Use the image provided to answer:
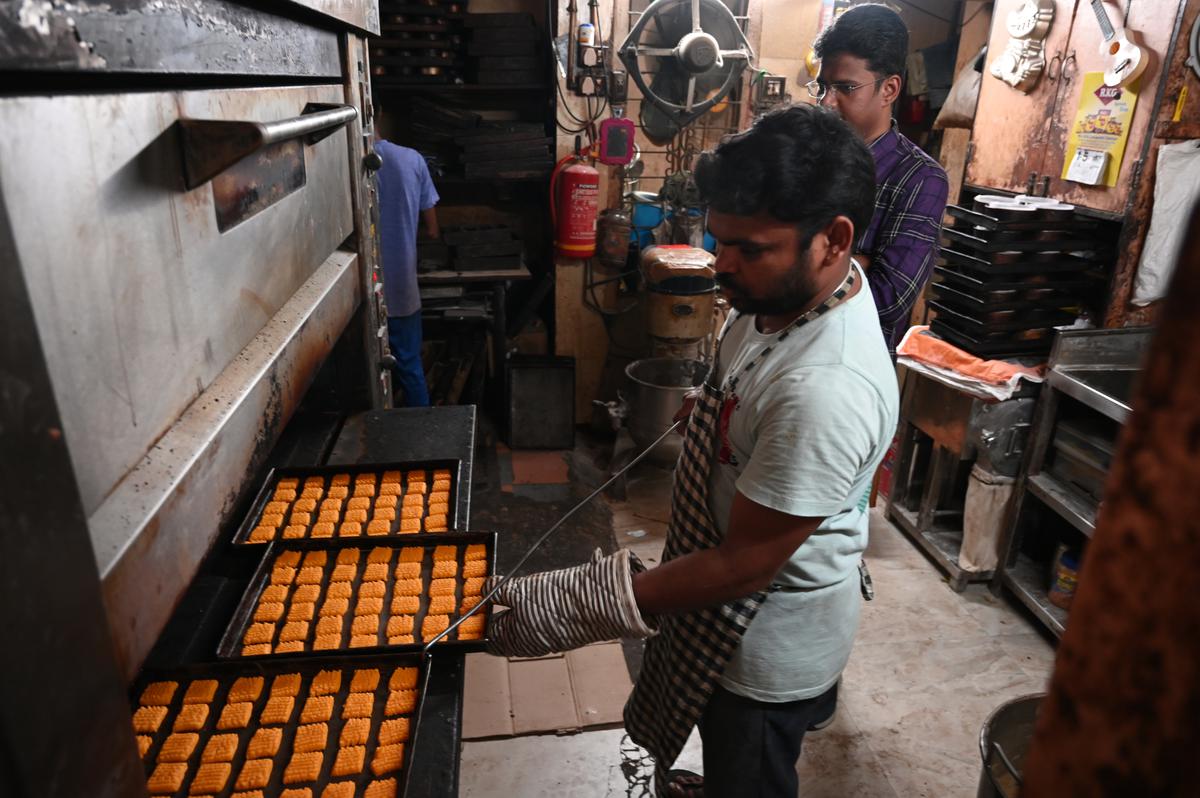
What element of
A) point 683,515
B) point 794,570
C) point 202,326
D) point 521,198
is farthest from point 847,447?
point 521,198

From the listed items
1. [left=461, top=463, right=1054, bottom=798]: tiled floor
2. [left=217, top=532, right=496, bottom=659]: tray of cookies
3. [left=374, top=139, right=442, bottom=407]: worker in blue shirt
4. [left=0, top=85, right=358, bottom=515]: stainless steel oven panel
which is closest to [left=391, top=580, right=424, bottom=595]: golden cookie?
[left=217, top=532, right=496, bottom=659]: tray of cookies

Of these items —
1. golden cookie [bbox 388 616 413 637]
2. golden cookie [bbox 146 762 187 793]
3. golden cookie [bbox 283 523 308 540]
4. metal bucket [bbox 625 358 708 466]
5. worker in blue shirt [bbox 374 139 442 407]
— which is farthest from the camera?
metal bucket [bbox 625 358 708 466]

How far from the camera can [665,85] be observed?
509 centimetres

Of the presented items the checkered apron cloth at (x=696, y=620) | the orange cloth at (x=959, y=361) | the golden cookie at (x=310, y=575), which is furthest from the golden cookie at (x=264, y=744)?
the orange cloth at (x=959, y=361)

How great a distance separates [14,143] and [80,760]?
1.71ft

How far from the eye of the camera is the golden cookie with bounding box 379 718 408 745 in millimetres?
1405

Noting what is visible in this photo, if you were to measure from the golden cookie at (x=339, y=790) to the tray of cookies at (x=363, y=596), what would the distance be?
0.24 meters

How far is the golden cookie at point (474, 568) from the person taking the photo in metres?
1.80

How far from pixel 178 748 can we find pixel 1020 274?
3642mm

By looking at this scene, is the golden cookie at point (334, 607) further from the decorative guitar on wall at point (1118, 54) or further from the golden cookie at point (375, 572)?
the decorative guitar on wall at point (1118, 54)

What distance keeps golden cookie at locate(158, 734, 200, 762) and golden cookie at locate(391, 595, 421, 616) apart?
1.53 feet

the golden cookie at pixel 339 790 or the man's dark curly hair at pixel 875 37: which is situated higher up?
the man's dark curly hair at pixel 875 37

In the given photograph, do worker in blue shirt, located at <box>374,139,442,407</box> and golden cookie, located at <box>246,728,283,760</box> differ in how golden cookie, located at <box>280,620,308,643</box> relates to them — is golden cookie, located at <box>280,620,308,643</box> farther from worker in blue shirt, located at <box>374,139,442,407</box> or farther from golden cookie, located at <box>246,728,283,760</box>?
worker in blue shirt, located at <box>374,139,442,407</box>

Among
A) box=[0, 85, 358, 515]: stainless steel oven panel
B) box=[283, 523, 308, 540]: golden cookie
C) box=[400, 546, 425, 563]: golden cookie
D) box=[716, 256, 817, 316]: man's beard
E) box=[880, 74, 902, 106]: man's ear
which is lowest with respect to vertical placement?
box=[400, 546, 425, 563]: golden cookie
